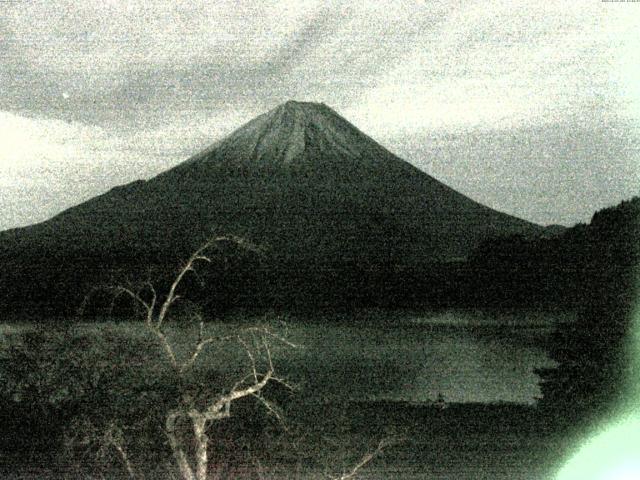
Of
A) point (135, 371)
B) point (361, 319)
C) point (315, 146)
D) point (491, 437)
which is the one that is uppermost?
point (315, 146)

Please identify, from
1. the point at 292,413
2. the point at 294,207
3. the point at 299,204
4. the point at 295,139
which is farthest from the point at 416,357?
the point at 295,139

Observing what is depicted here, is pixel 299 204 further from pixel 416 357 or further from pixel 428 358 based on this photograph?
pixel 428 358

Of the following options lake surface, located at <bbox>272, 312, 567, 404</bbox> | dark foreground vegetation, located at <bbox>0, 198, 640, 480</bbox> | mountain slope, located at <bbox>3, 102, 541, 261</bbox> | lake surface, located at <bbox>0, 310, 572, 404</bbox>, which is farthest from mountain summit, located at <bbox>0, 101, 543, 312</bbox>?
dark foreground vegetation, located at <bbox>0, 198, 640, 480</bbox>

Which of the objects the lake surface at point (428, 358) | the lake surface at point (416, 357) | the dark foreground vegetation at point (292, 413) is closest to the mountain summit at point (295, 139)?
the lake surface at point (416, 357)

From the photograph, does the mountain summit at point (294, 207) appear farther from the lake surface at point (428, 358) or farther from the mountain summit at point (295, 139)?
the lake surface at point (428, 358)

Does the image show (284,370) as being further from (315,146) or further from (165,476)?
(315,146)

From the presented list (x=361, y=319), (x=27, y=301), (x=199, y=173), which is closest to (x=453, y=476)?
(x=361, y=319)

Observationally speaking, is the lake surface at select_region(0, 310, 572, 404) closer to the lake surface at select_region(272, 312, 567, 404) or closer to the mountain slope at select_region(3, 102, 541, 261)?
the lake surface at select_region(272, 312, 567, 404)
